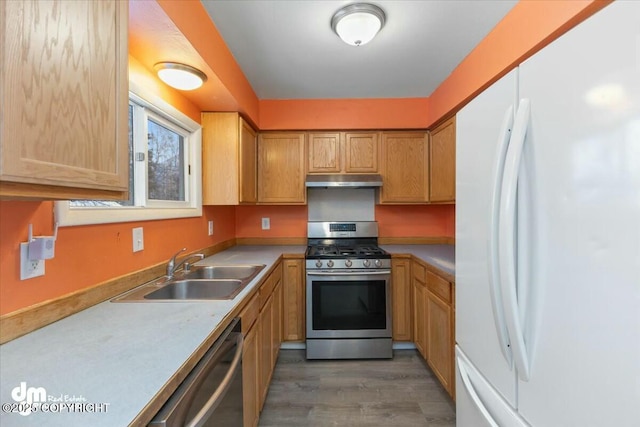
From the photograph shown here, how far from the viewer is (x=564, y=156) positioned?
2.11 feet

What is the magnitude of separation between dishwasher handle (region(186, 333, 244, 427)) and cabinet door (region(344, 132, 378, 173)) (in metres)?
2.07

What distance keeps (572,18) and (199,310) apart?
198 centimetres

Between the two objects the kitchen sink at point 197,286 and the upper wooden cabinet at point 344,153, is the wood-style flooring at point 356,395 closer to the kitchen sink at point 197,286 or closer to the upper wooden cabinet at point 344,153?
the kitchen sink at point 197,286

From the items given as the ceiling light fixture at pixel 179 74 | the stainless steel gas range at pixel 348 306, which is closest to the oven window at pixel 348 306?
the stainless steel gas range at pixel 348 306

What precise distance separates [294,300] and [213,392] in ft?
5.47

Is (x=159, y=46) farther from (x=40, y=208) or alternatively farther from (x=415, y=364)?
(x=415, y=364)

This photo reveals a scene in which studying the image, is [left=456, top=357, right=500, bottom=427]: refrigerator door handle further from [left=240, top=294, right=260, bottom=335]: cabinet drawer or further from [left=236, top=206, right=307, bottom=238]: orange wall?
[left=236, top=206, right=307, bottom=238]: orange wall

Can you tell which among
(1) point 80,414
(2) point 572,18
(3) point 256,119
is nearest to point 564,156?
(2) point 572,18

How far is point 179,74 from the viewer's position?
4.98ft

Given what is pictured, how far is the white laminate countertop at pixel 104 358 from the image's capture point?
0.57 metres

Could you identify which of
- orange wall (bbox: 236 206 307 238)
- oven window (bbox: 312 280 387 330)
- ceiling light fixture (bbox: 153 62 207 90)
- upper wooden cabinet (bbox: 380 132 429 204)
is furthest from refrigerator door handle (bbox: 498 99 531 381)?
orange wall (bbox: 236 206 307 238)

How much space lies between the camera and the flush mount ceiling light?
4.95 feet

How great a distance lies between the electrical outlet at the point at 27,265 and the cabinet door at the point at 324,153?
2172 millimetres

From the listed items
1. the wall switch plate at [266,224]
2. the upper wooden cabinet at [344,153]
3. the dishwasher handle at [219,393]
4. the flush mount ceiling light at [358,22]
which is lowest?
Answer: the dishwasher handle at [219,393]
